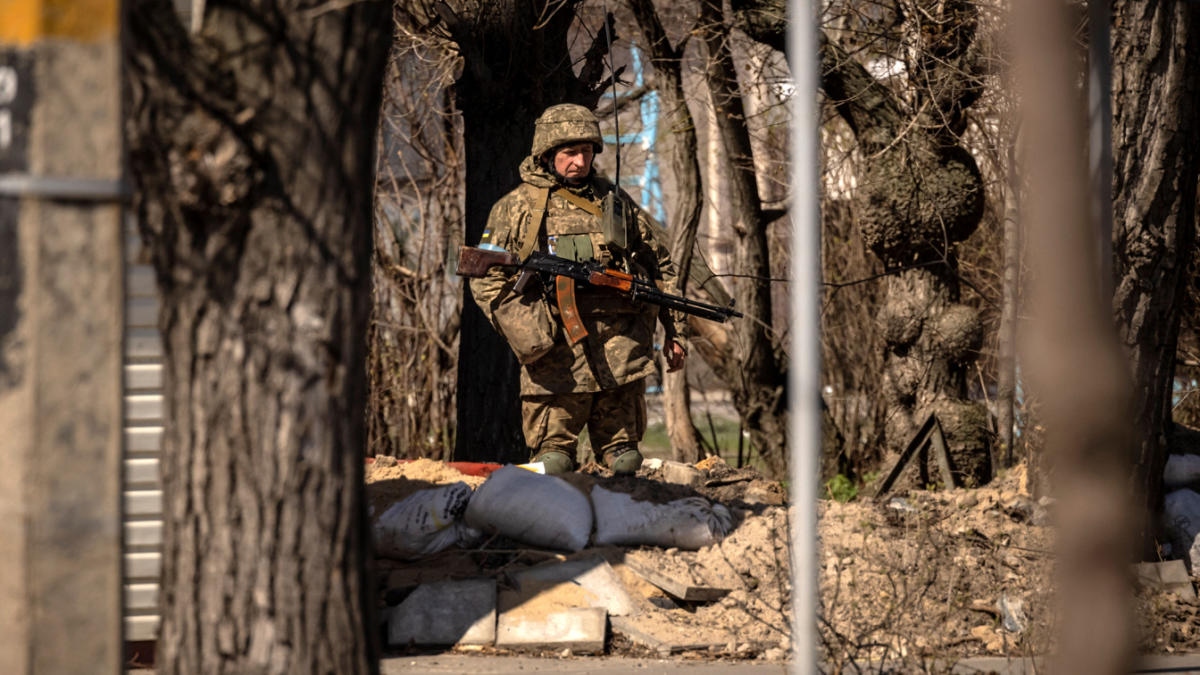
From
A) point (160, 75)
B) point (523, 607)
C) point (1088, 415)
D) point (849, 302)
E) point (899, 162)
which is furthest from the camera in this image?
point (849, 302)

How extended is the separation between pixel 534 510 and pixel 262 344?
8.76 feet

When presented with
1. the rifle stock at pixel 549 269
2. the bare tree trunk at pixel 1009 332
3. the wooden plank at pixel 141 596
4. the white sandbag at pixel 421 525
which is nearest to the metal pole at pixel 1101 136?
the rifle stock at pixel 549 269

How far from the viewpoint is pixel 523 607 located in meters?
4.90

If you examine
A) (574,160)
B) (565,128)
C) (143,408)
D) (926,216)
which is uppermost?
(565,128)

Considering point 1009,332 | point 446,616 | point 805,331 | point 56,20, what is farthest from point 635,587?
Result: point 1009,332

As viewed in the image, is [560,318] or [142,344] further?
[560,318]

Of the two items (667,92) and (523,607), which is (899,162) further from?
(523,607)

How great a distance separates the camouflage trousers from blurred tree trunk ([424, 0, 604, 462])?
1.67 m

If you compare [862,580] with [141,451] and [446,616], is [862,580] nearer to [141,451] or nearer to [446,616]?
[446,616]

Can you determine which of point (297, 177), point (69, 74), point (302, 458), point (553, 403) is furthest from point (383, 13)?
point (553, 403)

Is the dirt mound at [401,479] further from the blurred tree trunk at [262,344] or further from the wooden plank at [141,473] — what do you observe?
the blurred tree trunk at [262,344]

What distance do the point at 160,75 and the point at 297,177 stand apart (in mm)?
363

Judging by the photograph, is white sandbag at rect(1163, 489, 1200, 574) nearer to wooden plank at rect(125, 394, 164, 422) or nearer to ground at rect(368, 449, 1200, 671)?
ground at rect(368, 449, 1200, 671)

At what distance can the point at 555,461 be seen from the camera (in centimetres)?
612
